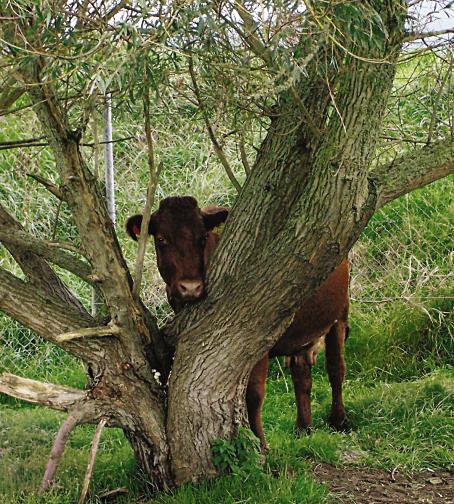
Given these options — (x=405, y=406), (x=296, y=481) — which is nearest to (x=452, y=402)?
(x=405, y=406)

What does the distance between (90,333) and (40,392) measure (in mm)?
437

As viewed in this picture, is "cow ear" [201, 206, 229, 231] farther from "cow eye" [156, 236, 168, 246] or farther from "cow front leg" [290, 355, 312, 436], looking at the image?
"cow front leg" [290, 355, 312, 436]

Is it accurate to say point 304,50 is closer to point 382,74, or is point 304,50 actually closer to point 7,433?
point 382,74

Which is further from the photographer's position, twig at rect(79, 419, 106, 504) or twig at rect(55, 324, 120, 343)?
twig at rect(55, 324, 120, 343)

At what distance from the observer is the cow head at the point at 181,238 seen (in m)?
5.29

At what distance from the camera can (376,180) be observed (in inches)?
175

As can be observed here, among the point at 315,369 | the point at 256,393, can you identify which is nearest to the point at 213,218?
the point at 256,393

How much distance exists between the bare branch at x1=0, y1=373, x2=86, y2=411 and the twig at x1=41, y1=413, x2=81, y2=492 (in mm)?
94

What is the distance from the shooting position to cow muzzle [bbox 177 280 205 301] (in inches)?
189

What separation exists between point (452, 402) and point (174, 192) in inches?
181

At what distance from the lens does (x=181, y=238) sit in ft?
17.9

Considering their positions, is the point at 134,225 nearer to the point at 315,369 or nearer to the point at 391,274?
the point at 315,369

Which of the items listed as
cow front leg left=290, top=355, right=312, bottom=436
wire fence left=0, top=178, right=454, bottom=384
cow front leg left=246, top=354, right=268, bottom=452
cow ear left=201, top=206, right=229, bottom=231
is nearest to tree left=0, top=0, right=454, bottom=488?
cow front leg left=246, top=354, right=268, bottom=452

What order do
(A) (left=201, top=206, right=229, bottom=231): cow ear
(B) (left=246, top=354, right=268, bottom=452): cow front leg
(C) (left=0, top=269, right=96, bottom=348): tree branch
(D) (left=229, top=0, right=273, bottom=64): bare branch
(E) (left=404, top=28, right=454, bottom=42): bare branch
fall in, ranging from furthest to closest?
1. (A) (left=201, top=206, right=229, bottom=231): cow ear
2. (B) (left=246, top=354, right=268, bottom=452): cow front leg
3. (C) (left=0, top=269, right=96, bottom=348): tree branch
4. (E) (left=404, top=28, right=454, bottom=42): bare branch
5. (D) (left=229, top=0, right=273, bottom=64): bare branch
